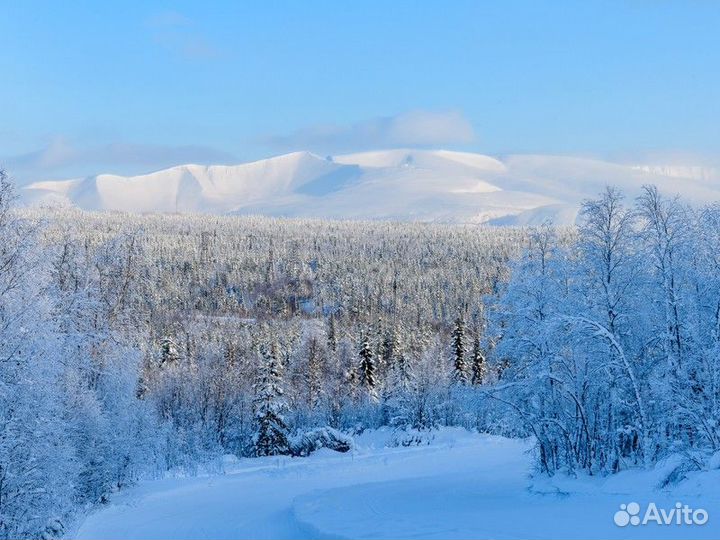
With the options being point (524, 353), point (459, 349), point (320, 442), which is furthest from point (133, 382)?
point (459, 349)

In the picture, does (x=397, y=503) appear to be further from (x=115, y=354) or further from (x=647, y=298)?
(x=115, y=354)

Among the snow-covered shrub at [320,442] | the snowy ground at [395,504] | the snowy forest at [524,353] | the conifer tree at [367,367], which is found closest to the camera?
the snowy ground at [395,504]

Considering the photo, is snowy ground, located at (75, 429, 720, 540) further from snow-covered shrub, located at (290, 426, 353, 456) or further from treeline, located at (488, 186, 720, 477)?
snow-covered shrub, located at (290, 426, 353, 456)

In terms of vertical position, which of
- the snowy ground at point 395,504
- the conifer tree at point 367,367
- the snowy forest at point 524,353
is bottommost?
the conifer tree at point 367,367

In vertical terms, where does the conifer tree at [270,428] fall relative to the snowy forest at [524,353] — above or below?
below

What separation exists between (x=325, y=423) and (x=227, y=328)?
6516cm

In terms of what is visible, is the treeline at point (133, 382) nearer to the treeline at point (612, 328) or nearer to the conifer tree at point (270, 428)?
the conifer tree at point (270, 428)

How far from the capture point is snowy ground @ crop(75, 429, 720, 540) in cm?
1425

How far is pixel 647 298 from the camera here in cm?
2214

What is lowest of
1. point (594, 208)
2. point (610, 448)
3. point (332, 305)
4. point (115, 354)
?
point (332, 305)

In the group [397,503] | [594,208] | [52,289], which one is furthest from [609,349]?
[52,289]

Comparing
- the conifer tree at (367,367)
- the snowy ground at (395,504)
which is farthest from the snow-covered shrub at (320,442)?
the conifer tree at (367,367)

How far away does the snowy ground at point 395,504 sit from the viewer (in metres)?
14.2

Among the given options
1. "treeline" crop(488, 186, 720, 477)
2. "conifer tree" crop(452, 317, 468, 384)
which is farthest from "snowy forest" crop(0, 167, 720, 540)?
"conifer tree" crop(452, 317, 468, 384)
